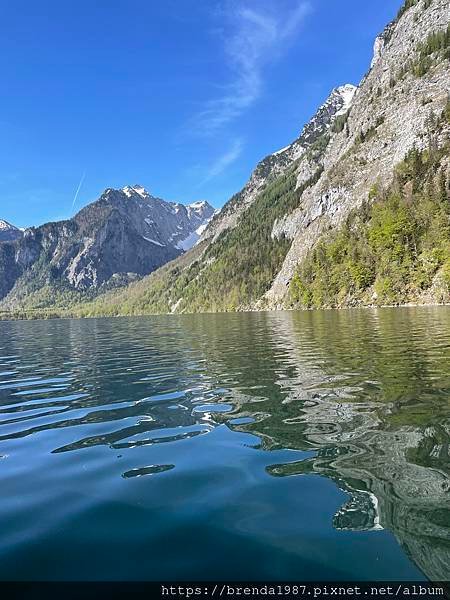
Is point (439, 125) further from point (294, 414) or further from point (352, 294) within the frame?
point (294, 414)

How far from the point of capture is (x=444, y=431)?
11.0 meters

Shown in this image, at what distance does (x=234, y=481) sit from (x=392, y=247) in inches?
5217

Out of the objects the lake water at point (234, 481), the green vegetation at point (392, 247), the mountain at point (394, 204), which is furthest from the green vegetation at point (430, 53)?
the lake water at point (234, 481)

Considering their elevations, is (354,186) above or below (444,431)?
above

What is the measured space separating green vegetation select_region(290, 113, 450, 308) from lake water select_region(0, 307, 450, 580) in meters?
102

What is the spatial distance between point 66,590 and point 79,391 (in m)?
16.4

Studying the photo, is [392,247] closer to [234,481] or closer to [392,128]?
[392,128]

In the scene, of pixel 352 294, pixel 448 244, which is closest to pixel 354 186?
pixel 352 294

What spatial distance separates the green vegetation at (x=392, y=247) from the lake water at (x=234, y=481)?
10218cm

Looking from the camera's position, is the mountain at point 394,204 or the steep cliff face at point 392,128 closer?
the mountain at point 394,204

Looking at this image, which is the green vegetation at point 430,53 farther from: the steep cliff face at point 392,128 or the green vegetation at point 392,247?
the green vegetation at point 392,247

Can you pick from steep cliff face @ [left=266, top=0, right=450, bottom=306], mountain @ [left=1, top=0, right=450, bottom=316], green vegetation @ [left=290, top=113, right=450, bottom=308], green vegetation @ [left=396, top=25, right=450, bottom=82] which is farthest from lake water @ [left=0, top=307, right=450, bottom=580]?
green vegetation @ [left=396, top=25, right=450, bottom=82]

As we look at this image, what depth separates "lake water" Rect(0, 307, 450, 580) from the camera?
6.00 meters

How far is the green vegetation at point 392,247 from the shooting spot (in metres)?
118
